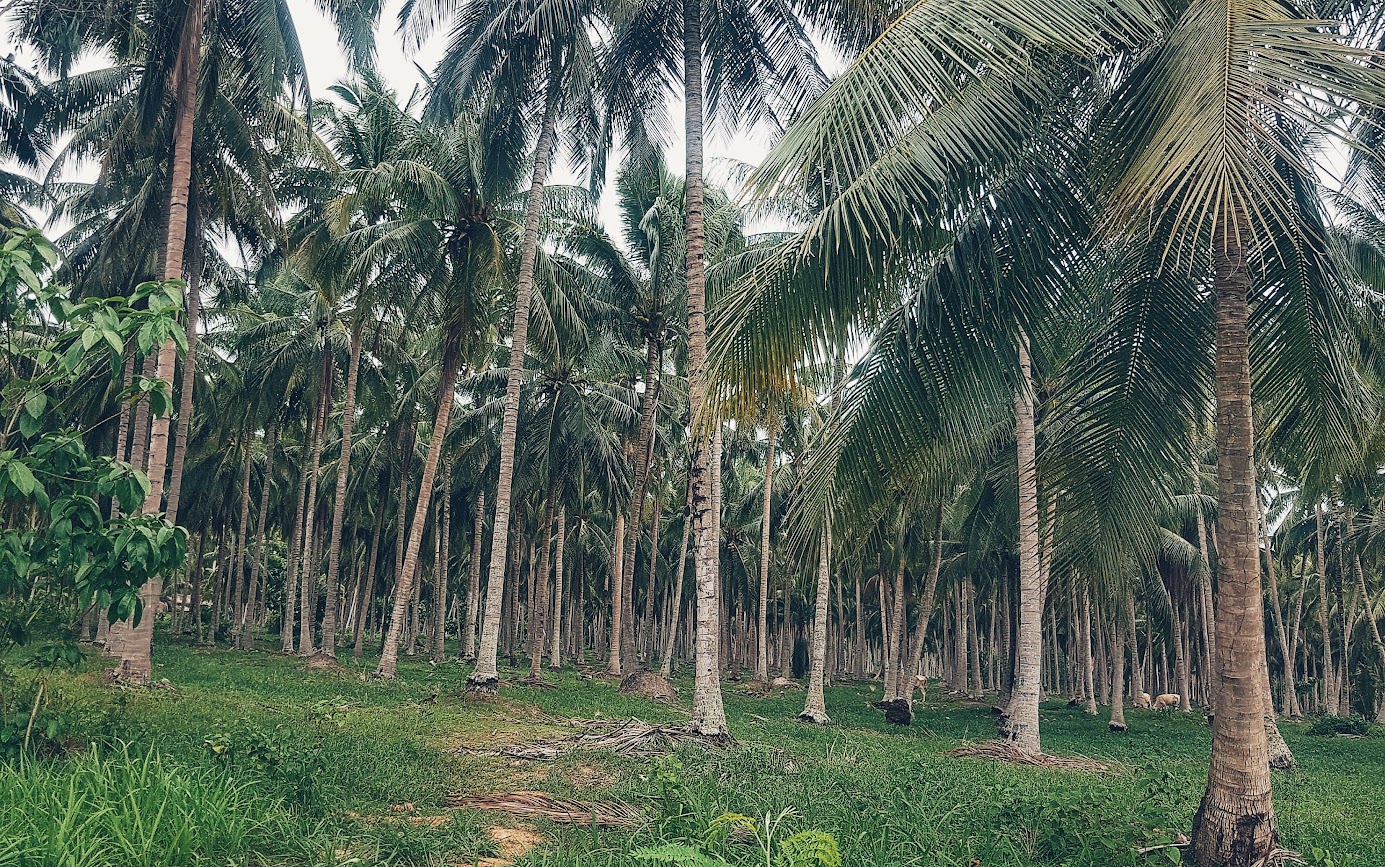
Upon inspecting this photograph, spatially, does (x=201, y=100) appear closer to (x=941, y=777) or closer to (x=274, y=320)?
(x=274, y=320)

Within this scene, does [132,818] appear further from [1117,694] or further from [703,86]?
[1117,694]

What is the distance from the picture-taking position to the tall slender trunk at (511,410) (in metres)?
16.4

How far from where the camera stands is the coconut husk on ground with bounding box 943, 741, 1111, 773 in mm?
13586

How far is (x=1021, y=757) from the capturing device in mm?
13633

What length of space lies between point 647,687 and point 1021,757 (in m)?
10.2

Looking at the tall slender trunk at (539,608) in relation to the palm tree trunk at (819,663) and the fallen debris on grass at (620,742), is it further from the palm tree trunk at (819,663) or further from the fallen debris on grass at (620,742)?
the fallen debris on grass at (620,742)

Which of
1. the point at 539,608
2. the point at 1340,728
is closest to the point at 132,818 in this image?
the point at 539,608

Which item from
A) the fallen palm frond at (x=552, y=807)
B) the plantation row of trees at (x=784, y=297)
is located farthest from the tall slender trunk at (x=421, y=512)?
the fallen palm frond at (x=552, y=807)

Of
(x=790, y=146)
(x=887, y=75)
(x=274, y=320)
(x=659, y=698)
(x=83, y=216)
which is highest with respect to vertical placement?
(x=83, y=216)

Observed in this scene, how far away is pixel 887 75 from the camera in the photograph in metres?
5.24

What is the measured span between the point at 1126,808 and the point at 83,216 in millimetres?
26358

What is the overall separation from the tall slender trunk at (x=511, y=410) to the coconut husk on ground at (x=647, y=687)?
5607 mm

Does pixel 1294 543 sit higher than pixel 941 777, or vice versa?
pixel 1294 543

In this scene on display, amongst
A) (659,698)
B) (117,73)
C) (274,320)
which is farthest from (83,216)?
(659,698)
